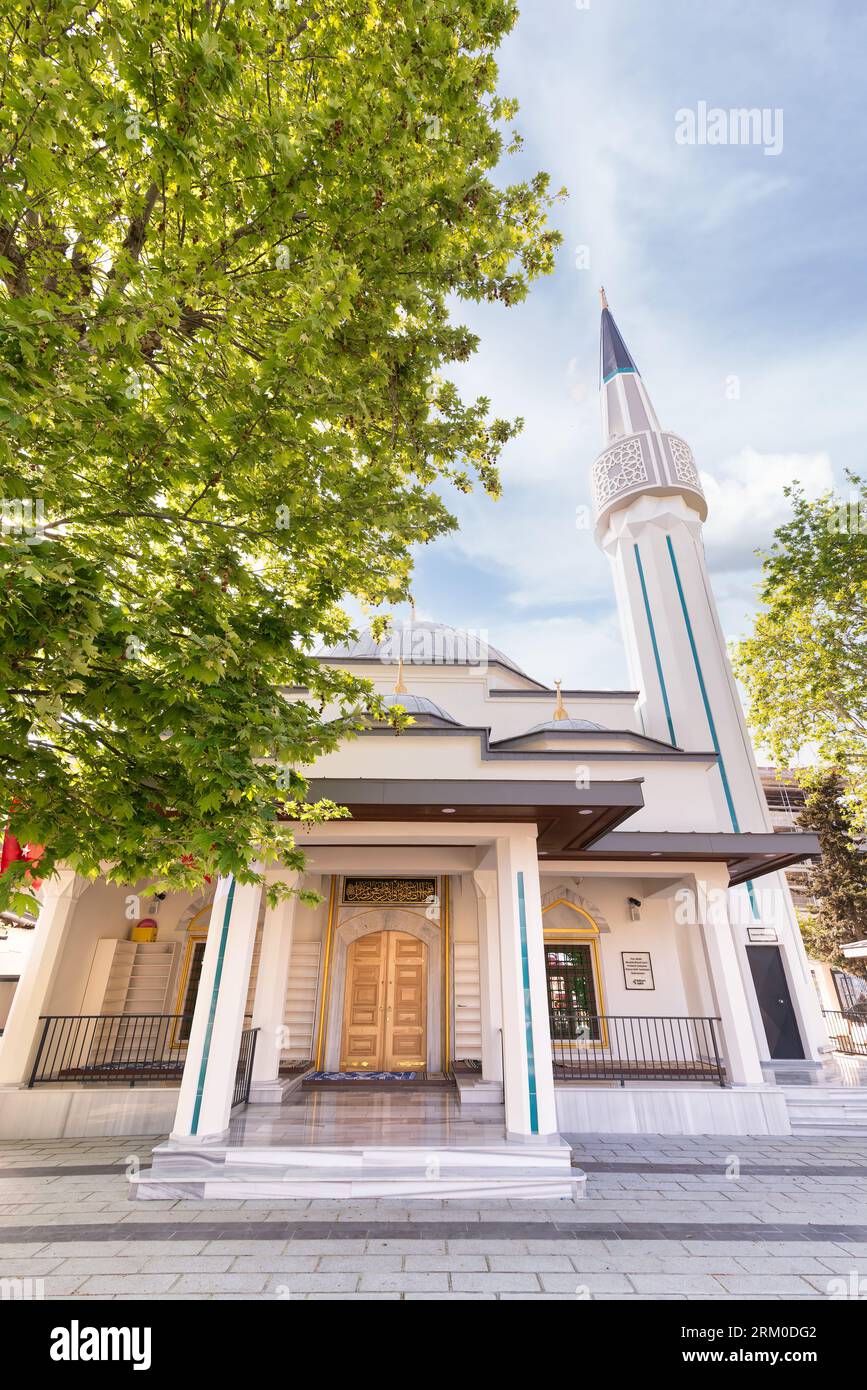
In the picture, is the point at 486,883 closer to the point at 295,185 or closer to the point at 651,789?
the point at 651,789

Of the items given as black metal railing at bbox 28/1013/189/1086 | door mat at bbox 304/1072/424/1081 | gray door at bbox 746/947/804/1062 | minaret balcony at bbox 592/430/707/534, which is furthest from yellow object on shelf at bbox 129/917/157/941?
minaret balcony at bbox 592/430/707/534

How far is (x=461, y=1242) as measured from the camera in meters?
4.23

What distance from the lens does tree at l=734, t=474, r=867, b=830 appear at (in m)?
11.2

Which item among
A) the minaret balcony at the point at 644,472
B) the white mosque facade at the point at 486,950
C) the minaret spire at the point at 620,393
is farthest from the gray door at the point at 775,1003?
the minaret spire at the point at 620,393

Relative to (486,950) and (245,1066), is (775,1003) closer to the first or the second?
(486,950)

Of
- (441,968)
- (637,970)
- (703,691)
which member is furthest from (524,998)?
(703,691)

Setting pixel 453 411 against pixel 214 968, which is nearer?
pixel 453 411

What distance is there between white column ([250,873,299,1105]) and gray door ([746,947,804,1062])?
840 centimetres

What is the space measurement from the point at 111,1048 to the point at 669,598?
13647mm

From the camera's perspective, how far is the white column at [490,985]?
8062 millimetres
